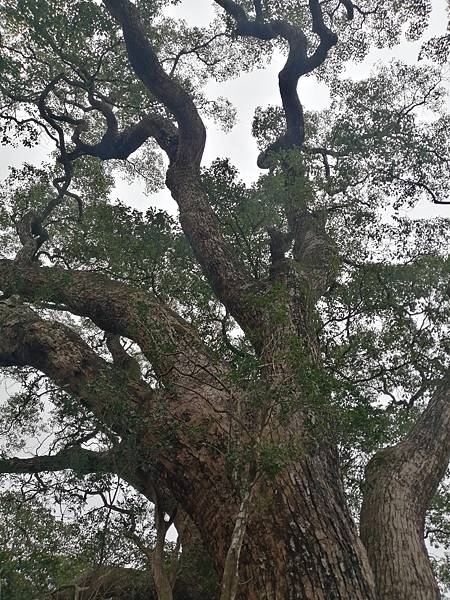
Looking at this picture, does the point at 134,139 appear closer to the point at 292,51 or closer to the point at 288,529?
A: the point at 292,51

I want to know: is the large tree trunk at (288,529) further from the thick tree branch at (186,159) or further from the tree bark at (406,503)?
the thick tree branch at (186,159)

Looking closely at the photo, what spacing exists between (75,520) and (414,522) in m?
2.97

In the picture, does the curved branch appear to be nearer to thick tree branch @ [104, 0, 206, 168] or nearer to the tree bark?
the tree bark

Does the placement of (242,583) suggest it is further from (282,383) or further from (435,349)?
(435,349)

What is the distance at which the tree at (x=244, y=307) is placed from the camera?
3.40m

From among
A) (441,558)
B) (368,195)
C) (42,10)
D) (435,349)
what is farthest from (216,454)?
(42,10)

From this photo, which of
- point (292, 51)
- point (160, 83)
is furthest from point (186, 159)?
point (292, 51)

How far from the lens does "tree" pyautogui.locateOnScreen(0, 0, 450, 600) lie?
340 centimetres

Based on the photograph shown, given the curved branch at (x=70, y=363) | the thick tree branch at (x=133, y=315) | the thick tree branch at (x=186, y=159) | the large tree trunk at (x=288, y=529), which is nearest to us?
the large tree trunk at (x=288, y=529)

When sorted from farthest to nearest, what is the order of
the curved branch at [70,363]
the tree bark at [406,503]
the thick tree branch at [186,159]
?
the thick tree branch at [186,159] → the curved branch at [70,363] → the tree bark at [406,503]

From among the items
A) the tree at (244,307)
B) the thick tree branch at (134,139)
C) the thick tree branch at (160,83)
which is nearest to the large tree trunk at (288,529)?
the tree at (244,307)

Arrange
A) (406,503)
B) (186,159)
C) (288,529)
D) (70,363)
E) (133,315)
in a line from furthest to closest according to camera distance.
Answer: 1. (186,159)
2. (133,315)
3. (70,363)
4. (406,503)
5. (288,529)

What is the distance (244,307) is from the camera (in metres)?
5.23

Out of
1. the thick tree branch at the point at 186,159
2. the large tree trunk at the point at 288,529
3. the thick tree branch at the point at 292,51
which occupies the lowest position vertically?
the large tree trunk at the point at 288,529
